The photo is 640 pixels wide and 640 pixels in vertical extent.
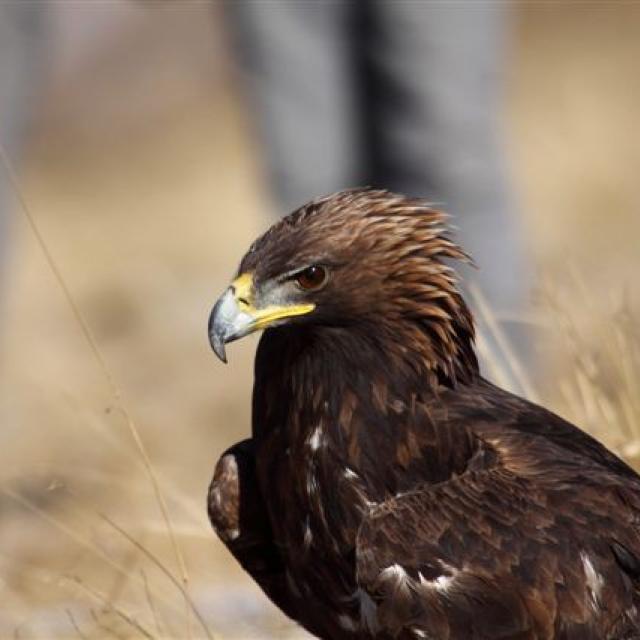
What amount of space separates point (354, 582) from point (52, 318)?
1234 cm

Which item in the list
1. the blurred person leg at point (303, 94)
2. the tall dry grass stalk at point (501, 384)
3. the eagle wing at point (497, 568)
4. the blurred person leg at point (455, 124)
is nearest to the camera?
the eagle wing at point (497, 568)

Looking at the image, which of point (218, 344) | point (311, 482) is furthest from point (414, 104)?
point (218, 344)

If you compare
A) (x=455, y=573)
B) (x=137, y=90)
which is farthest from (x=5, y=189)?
(x=137, y=90)

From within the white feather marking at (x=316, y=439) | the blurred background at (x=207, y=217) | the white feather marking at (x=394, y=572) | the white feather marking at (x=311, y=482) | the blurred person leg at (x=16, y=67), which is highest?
the blurred person leg at (x=16, y=67)

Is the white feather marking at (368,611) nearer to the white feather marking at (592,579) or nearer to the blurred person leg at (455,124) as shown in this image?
the white feather marking at (592,579)

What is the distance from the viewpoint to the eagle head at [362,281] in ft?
17.3

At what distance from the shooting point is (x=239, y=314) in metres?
5.24

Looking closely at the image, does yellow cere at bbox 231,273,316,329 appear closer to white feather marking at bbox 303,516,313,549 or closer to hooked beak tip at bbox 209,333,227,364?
hooked beak tip at bbox 209,333,227,364

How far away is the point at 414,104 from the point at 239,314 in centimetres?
293

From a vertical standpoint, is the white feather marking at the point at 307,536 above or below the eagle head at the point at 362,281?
below

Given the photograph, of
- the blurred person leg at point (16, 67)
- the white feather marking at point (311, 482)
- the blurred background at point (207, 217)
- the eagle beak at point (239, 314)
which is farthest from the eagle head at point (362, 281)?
the blurred person leg at point (16, 67)

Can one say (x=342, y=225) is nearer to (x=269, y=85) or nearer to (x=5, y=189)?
(x=5, y=189)

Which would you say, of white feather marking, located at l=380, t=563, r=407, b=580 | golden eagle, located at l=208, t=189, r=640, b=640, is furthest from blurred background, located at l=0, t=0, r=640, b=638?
white feather marking, located at l=380, t=563, r=407, b=580

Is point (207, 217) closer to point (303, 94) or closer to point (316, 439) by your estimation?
point (303, 94)
